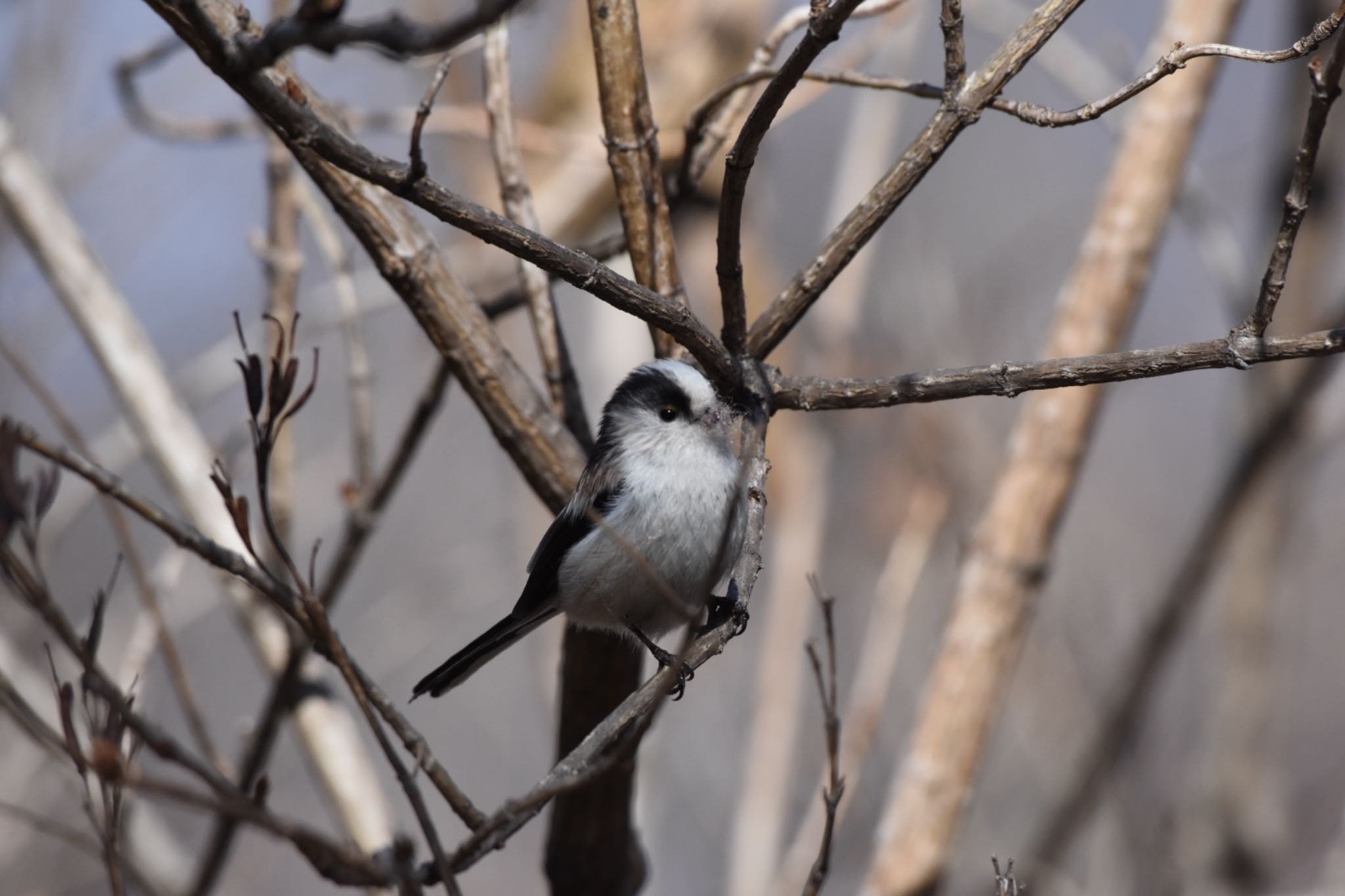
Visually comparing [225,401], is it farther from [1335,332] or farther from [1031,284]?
[1335,332]

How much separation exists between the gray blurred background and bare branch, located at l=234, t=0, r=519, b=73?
178 centimetres

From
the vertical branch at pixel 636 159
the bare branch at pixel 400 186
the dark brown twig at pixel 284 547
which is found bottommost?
the dark brown twig at pixel 284 547

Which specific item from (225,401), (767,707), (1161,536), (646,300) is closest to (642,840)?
(767,707)

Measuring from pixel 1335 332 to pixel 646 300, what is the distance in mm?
729

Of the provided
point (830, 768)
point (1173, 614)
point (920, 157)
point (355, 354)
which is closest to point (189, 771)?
point (830, 768)

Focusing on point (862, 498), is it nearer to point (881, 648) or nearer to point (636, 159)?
point (881, 648)

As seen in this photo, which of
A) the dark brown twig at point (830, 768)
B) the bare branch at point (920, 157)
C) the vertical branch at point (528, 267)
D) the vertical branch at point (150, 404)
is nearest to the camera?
the dark brown twig at point (830, 768)

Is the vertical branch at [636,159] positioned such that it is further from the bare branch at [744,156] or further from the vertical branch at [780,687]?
the vertical branch at [780,687]

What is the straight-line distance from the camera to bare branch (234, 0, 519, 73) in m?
0.77

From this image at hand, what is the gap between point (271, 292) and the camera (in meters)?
2.47

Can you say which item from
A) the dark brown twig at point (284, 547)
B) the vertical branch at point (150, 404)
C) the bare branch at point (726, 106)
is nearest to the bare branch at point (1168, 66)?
the bare branch at point (726, 106)

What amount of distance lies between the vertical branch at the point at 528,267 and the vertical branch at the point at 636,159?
0.24 metres

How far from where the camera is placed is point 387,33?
2.64 ft

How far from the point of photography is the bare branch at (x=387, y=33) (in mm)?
770
